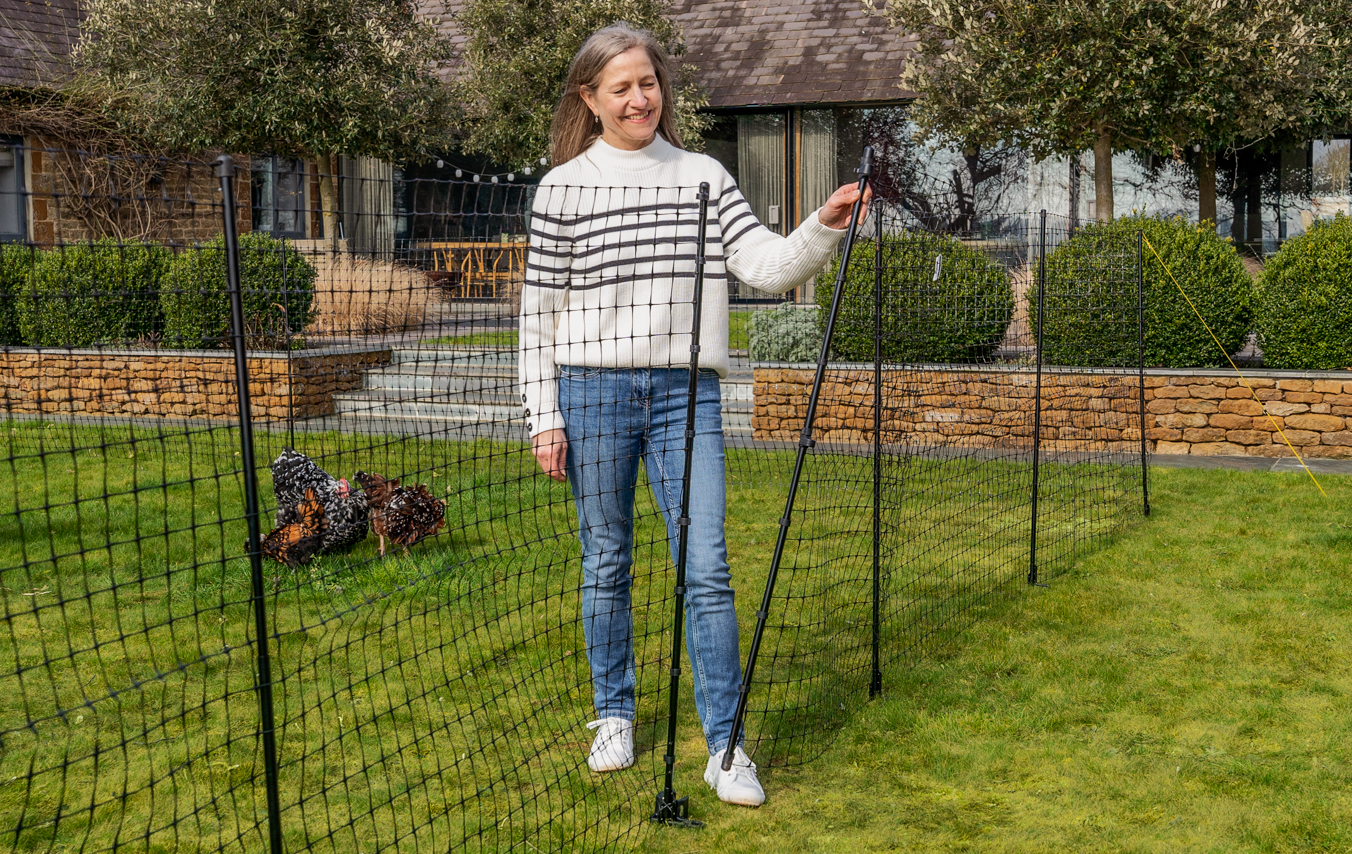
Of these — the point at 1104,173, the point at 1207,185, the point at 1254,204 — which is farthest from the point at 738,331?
the point at 1254,204

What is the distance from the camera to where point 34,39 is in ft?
57.2

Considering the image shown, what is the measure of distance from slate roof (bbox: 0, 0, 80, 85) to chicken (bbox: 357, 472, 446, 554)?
13.6 m

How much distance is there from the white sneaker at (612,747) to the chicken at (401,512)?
2463 mm

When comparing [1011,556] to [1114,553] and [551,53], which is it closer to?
[1114,553]

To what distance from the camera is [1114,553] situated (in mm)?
6438

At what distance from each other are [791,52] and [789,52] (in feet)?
0.10

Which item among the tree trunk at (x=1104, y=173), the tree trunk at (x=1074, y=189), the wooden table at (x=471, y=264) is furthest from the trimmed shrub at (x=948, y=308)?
the tree trunk at (x=1074, y=189)

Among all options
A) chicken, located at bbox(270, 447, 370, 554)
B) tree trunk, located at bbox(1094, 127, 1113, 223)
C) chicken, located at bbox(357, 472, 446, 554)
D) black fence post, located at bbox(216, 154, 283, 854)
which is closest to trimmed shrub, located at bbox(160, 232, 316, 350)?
chicken, located at bbox(270, 447, 370, 554)

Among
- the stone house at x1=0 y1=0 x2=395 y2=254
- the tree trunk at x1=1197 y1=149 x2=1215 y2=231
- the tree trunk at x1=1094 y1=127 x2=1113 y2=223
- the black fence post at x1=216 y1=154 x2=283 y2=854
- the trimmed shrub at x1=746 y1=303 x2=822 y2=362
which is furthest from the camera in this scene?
the tree trunk at x1=1197 y1=149 x2=1215 y2=231

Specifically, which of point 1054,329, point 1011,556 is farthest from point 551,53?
point 1011,556

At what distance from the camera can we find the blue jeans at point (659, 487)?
343 cm

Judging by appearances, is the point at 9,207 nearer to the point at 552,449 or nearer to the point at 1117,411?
the point at 1117,411

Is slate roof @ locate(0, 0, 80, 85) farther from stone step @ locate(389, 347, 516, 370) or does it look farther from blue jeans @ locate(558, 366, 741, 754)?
blue jeans @ locate(558, 366, 741, 754)

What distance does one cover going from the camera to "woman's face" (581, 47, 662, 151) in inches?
133
